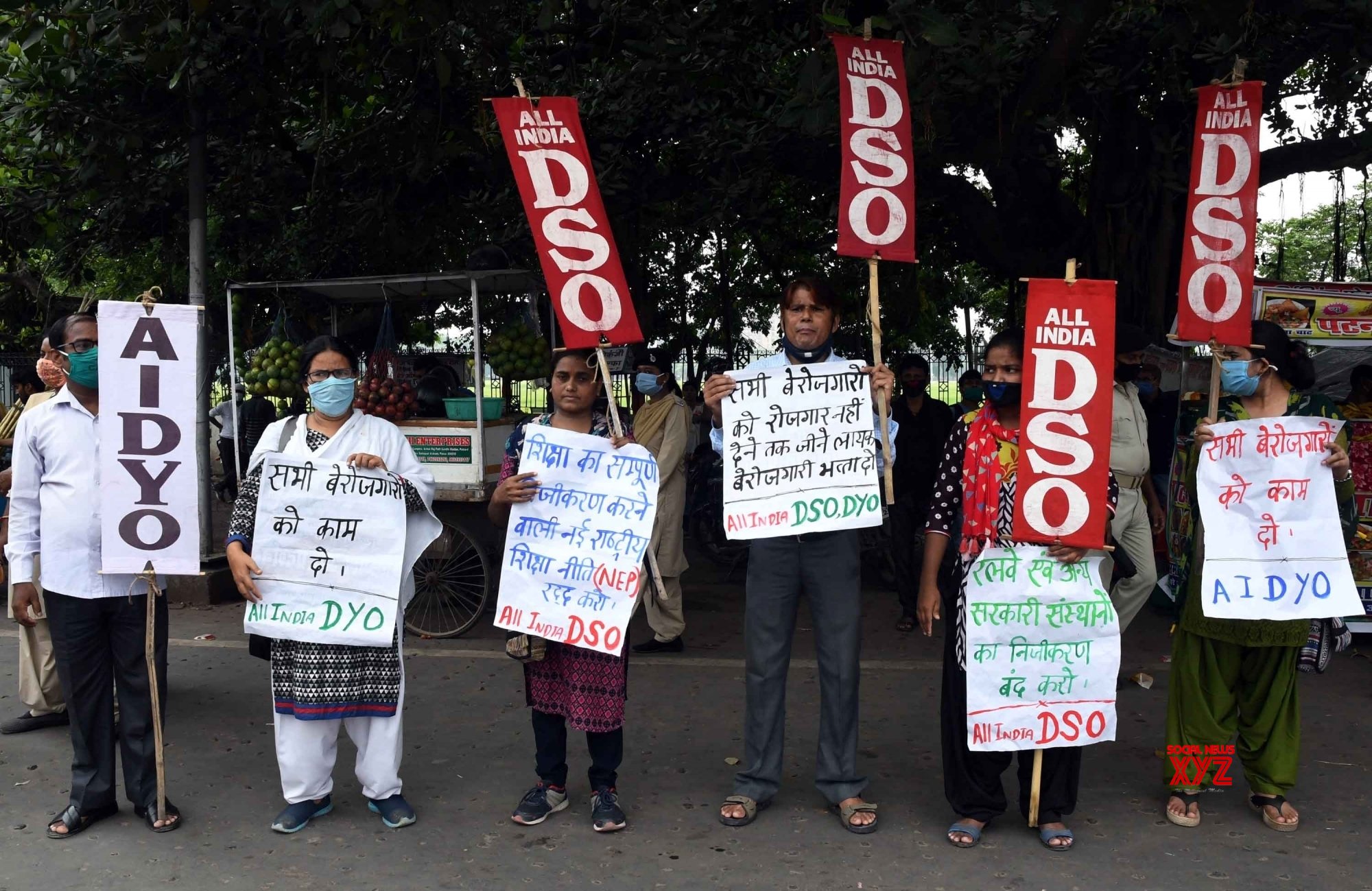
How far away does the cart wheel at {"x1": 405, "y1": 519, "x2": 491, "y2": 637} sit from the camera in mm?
7488

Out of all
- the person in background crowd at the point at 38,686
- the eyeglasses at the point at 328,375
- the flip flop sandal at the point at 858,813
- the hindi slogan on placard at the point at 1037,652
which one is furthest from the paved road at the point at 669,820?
the eyeglasses at the point at 328,375

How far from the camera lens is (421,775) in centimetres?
484

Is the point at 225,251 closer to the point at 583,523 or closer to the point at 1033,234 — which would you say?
the point at 1033,234

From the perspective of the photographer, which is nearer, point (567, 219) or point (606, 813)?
point (606, 813)

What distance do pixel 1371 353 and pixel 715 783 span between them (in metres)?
8.40

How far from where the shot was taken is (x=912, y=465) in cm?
796

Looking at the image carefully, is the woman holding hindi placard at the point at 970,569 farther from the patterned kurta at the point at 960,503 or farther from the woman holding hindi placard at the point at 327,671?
the woman holding hindi placard at the point at 327,671

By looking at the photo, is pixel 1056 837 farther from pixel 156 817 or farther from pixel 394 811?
pixel 156 817

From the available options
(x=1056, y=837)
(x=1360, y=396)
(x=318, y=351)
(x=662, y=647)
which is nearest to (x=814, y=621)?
(x=1056, y=837)

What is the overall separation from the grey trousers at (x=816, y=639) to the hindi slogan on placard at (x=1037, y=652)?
432 mm

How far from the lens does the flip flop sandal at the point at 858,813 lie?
4.16 meters

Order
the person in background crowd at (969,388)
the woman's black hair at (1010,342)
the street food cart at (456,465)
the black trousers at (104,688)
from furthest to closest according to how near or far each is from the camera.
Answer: the person in background crowd at (969,388)
the street food cart at (456,465)
the black trousers at (104,688)
the woman's black hair at (1010,342)

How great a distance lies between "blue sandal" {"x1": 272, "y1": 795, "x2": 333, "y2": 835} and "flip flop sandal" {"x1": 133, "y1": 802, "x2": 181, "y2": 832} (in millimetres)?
334

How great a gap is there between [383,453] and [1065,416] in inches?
94.5
